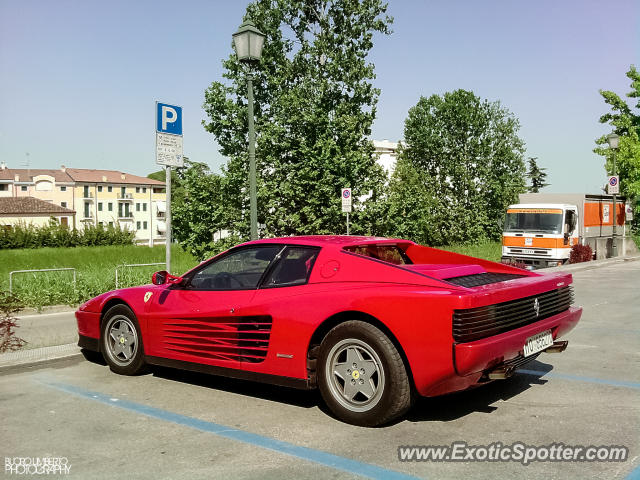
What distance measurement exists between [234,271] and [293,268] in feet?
2.92

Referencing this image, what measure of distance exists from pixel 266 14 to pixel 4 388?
22.7m

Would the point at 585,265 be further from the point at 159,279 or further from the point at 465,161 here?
the point at 465,161

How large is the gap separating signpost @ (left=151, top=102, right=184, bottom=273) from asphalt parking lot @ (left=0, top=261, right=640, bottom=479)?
333 centimetres

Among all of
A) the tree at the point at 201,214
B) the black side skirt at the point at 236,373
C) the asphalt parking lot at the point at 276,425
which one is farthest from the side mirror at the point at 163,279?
the tree at the point at 201,214

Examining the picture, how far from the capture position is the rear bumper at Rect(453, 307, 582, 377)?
13.0 ft

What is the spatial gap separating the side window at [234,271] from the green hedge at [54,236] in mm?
79806

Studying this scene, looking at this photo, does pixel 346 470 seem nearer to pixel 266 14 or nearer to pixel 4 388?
pixel 4 388

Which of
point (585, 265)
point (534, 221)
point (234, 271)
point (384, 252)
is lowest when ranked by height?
point (585, 265)

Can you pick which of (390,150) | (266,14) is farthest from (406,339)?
(390,150)

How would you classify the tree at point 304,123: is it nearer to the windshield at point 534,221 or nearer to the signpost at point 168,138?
the windshield at point 534,221

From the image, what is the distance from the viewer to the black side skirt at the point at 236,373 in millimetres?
4719

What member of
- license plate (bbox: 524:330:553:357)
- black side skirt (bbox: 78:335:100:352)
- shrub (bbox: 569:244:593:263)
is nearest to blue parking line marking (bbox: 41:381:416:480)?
black side skirt (bbox: 78:335:100:352)

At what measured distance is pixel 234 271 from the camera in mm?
5723
